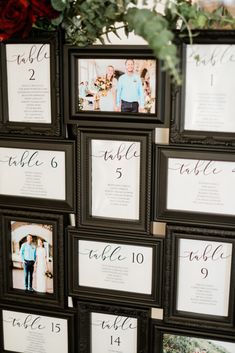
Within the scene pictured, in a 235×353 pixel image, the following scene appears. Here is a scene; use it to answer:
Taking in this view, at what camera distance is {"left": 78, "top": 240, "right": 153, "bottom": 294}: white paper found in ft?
2.99

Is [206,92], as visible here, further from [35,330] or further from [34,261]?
[35,330]

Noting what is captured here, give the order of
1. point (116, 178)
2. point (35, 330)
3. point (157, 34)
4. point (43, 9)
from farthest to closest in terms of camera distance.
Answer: point (35, 330) → point (116, 178) → point (43, 9) → point (157, 34)

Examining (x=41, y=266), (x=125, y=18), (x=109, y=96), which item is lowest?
(x=41, y=266)

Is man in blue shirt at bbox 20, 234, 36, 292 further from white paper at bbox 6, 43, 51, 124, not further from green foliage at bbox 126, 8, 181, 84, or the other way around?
green foliage at bbox 126, 8, 181, 84

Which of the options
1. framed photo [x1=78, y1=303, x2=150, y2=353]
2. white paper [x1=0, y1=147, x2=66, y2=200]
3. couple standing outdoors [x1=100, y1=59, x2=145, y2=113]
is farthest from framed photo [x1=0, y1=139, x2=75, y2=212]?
framed photo [x1=78, y1=303, x2=150, y2=353]

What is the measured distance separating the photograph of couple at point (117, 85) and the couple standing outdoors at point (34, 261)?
287 millimetres

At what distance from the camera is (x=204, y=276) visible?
0.88 m

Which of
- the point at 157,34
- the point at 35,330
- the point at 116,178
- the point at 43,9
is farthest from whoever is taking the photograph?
the point at 35,330

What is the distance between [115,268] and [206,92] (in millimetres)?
361

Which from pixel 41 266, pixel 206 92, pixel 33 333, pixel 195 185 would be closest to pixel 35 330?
pixel 33 333

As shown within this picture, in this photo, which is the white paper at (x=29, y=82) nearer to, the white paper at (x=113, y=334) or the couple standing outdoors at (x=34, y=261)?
the couple standing outdoors at (x=34, y=261)

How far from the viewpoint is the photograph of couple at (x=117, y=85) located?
0.85 meters

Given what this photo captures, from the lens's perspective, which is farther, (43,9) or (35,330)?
(35,330)

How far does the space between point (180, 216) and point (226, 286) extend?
146mm
